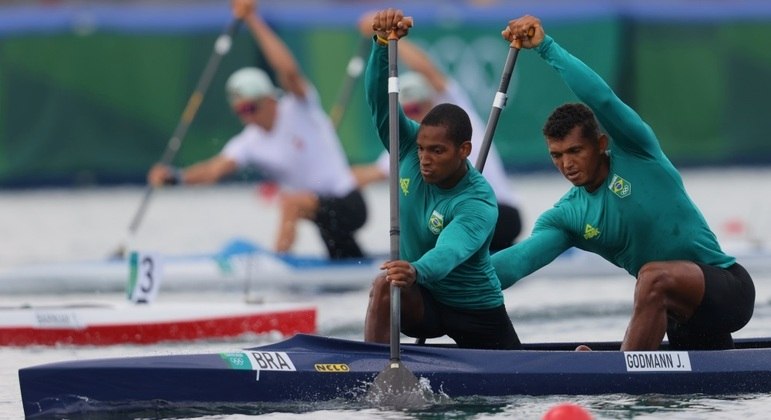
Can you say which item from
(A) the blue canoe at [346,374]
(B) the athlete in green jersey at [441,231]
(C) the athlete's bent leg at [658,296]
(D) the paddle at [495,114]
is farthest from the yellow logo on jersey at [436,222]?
(C) the athlete's bent leg at [658,296]

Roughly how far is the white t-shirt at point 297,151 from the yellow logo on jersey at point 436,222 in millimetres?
6333

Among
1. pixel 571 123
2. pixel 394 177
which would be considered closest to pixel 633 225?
pixel 571 123

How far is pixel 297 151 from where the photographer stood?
14891 millimetres

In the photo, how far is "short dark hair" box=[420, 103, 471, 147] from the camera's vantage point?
8414mm

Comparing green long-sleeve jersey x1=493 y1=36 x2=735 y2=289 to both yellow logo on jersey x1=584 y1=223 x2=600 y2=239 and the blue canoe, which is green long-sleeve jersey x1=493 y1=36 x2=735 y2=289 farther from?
the blue canoe

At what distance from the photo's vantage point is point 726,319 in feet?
28.8

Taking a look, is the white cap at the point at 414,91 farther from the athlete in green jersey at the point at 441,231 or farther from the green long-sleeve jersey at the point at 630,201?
the green long-sleeve jersey at the point at 630,201

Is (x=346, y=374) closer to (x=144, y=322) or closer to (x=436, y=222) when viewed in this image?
(x=436, y=222)

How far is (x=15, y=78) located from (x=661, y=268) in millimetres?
17053

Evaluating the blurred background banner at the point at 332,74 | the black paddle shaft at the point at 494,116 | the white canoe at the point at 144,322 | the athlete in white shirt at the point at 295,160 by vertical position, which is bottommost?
the white canoe at the point at 144,322

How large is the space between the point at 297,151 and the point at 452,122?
6.55 metres

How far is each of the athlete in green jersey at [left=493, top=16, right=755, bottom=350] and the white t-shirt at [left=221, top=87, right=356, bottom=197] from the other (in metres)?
6.04

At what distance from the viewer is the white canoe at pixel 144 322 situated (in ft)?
38.2

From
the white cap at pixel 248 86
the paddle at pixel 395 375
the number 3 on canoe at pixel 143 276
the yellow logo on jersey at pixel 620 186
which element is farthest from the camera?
the white cap at pixel 248 86
